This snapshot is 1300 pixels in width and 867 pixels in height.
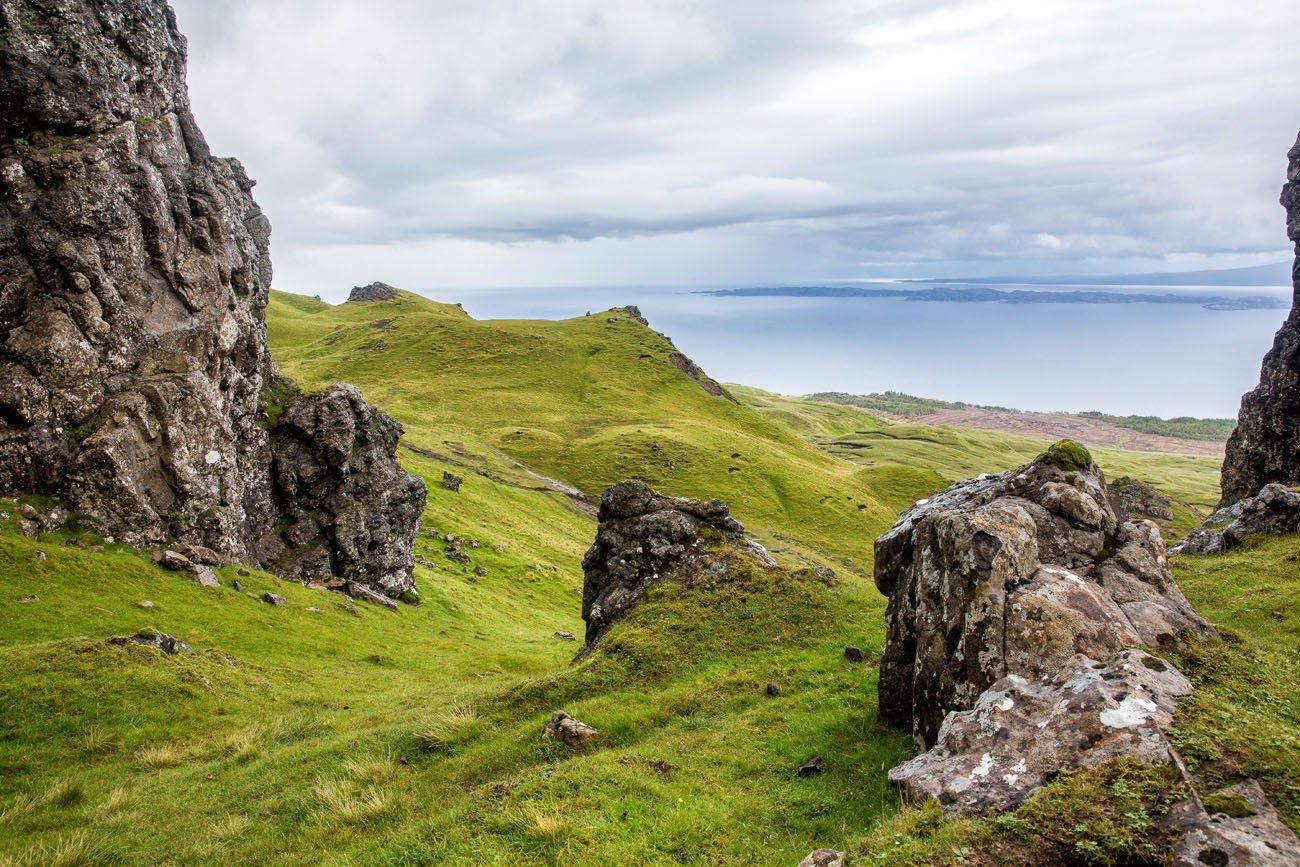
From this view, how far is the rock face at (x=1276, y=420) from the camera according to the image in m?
52.3

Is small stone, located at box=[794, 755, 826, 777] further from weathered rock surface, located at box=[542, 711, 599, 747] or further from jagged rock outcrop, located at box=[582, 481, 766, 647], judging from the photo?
jagged rock outcrop, located at box=[582, 481, 766, 647]

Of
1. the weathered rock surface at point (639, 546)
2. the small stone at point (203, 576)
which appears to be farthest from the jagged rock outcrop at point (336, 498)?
the weathered rock surface at point (639, 546)

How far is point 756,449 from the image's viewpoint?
13975cm

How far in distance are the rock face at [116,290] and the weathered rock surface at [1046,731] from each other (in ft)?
125

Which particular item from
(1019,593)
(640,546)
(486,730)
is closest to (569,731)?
(486,730)

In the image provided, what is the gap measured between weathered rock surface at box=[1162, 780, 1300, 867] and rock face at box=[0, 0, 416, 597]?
4071cm

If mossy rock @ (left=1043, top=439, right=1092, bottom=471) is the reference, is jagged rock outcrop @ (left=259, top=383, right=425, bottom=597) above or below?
below

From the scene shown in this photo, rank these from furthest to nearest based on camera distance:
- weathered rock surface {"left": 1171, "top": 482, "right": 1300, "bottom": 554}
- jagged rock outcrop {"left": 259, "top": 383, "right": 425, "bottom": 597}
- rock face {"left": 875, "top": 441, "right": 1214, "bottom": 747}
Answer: jagged rock outcrop {"left": 259, "top": 383, "right": 425, "bottom": 597}, weathered rock surface {"left": 1171, "top": 482, "right": 1300, "bottom": 554}, rock face {"left": 875, "top": 441, "right": 1214, "bottom": 747}

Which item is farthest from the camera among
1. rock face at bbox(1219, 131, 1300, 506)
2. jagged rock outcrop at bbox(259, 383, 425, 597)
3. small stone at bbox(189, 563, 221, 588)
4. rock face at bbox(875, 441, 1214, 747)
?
rock face at bbox(1219, 131, 1300, 506)

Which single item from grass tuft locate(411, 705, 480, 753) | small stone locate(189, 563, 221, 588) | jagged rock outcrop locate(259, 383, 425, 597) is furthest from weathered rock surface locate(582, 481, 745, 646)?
jagged rock outcrop locate(259, 383, 425, 597)

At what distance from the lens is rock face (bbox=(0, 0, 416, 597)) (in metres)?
31.7

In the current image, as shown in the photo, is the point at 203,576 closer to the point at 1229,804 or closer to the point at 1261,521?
the point at 1229,804

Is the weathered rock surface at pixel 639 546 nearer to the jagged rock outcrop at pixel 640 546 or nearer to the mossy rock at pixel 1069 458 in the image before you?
the jagged rock outcrop at pixel 640 546

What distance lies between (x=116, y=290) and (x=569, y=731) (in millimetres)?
35541
